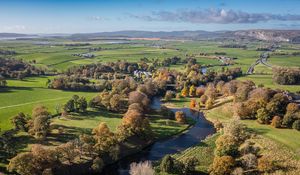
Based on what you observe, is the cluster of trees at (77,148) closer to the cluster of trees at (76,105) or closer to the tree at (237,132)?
the cluster of trees at (76,105)

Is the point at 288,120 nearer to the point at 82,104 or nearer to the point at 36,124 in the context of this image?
the point at 82,104

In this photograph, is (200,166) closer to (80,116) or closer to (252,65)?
(80,116)

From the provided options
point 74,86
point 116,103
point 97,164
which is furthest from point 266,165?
point 74,86

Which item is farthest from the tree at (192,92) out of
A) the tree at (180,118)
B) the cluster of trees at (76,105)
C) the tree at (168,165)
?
the tree at (168,165)

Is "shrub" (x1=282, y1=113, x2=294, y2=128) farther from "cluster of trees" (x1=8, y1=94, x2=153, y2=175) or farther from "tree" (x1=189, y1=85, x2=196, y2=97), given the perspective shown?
"tree" (x1=189, y1=85, x2=196, y2=97)

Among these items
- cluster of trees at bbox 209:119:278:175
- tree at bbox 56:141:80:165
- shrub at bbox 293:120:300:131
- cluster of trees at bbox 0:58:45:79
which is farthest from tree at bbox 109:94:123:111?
cluster of trees at bbox 0:58:45:79

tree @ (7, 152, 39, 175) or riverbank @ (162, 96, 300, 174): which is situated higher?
tree @ (7, 152, 39, 175)
